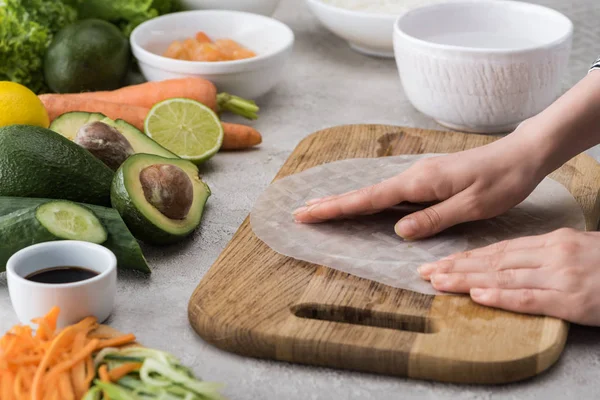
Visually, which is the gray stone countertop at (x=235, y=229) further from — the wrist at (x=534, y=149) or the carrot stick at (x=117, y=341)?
the wrist at (x=534, y=149)

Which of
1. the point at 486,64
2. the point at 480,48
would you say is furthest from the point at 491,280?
the point at 480,48

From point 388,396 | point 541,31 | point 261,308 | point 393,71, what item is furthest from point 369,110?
point 388,396

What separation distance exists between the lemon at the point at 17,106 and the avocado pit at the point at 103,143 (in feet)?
0.62

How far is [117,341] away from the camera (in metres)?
1.33

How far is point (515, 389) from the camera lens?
1.32 metres

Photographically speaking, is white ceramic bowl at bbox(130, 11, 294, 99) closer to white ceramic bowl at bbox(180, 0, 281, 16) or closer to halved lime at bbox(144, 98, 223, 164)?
white ceramic bowl at bbox(180, 0, 281, 16)

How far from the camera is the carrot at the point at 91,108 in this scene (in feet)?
7.39

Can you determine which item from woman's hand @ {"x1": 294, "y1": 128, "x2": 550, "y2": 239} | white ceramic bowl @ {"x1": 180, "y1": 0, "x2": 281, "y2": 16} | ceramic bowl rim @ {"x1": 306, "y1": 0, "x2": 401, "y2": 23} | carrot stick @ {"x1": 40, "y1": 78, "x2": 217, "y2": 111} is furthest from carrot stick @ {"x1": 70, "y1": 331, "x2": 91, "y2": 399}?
white ceramic bowl @ {"x1": 180, "y1": 0, "x2": 281, "y2": 16}

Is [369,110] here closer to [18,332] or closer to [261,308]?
[261,308]

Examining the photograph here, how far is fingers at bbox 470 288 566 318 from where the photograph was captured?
1390mm

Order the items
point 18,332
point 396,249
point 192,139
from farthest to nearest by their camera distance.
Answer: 1. point 192,139
2. point 396,249
3. point 18,332

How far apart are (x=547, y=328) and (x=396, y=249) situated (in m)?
0.34

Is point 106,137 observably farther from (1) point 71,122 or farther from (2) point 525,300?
(2) point 525,300

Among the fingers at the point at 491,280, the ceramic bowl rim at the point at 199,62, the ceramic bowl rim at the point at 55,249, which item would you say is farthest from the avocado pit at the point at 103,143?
the fingers at the point at 491,280
